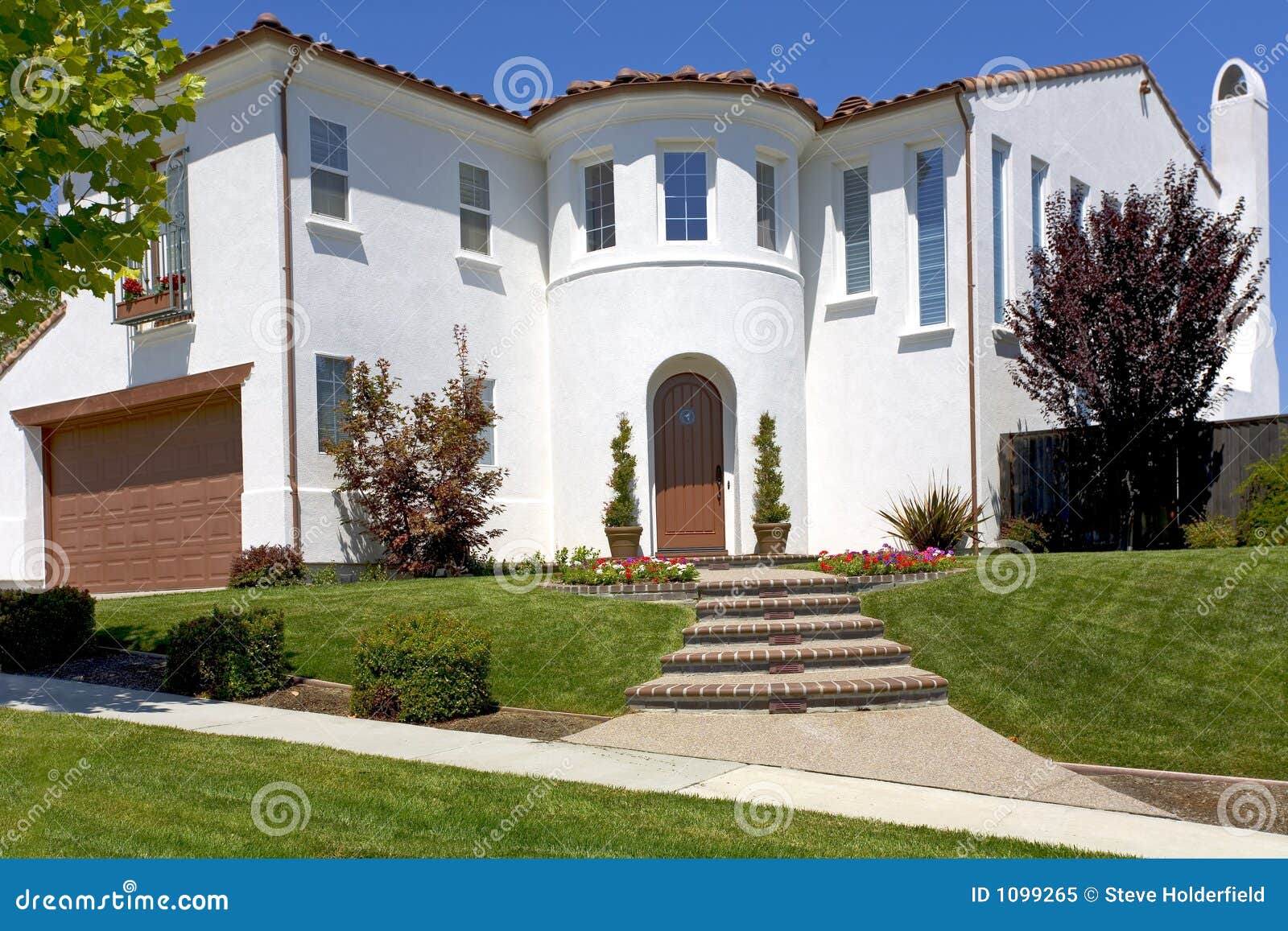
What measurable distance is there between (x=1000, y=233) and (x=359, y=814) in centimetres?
1519

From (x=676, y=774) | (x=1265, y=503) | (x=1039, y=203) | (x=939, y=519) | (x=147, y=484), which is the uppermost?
(x=1039, y=203)

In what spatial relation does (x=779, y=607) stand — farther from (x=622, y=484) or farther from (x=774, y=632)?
(x=622, y=484)

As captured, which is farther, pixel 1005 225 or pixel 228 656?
pixel 1005 225

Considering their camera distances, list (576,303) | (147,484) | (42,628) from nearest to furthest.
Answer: (42,628) → (147,484) → (576,303)

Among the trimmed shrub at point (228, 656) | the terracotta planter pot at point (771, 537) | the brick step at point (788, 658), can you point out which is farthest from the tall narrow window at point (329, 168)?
the brick step at point (788, 658)

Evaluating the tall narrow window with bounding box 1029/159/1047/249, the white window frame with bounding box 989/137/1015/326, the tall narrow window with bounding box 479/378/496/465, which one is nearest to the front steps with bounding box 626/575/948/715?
the tall narrow window with bounding box 479/378/496/465

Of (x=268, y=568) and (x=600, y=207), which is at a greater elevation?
(x=600, y=207)

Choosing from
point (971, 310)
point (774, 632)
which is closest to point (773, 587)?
point (774, 632)

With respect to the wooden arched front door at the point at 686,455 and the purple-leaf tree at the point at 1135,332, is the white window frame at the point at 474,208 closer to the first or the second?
the wooden arched front door at the point at 686,455

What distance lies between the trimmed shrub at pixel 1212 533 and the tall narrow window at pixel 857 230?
6037 millimetres

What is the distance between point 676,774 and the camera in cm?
762

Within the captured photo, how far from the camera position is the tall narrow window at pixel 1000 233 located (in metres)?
17.9

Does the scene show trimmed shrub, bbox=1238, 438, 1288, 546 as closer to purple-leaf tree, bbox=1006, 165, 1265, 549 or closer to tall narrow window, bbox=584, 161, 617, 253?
purple-leaf tree, bbox=1006, 165, 1265, 549

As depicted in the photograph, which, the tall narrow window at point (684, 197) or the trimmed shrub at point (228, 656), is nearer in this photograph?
the trimmed shrub at point (228, 656)
